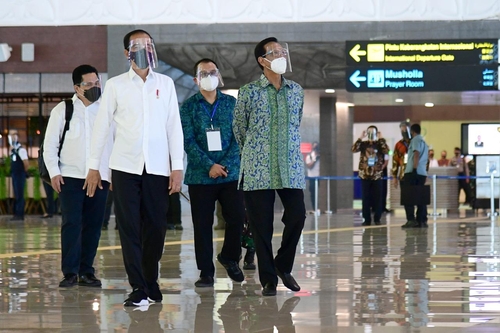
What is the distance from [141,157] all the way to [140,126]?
0.21 m

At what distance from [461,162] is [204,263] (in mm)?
19389

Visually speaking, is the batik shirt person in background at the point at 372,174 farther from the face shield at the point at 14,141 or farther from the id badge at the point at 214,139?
the id badge at the point at 214,139

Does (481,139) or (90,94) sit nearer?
(90,94)

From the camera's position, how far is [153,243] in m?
6.48

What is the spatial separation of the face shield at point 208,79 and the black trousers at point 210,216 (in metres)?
0.75

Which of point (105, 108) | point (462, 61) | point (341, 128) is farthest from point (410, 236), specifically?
point (341, 128)

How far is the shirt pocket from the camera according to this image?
7539mm

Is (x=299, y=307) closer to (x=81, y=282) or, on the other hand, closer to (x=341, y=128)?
(x=81, y=282)

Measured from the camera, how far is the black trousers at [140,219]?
6.27 m

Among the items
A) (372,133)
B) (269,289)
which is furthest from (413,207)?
(269,289)

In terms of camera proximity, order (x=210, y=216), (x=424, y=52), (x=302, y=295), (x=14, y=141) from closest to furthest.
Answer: (x=302, y=295), (x=210, y=216), (x=424, y=52), (x=14, y=141)

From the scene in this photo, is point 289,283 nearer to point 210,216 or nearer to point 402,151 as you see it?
point 210,216

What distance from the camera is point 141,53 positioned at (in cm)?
646

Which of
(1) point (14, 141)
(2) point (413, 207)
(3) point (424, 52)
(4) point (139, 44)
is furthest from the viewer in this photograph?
(1) point (14, 141)
